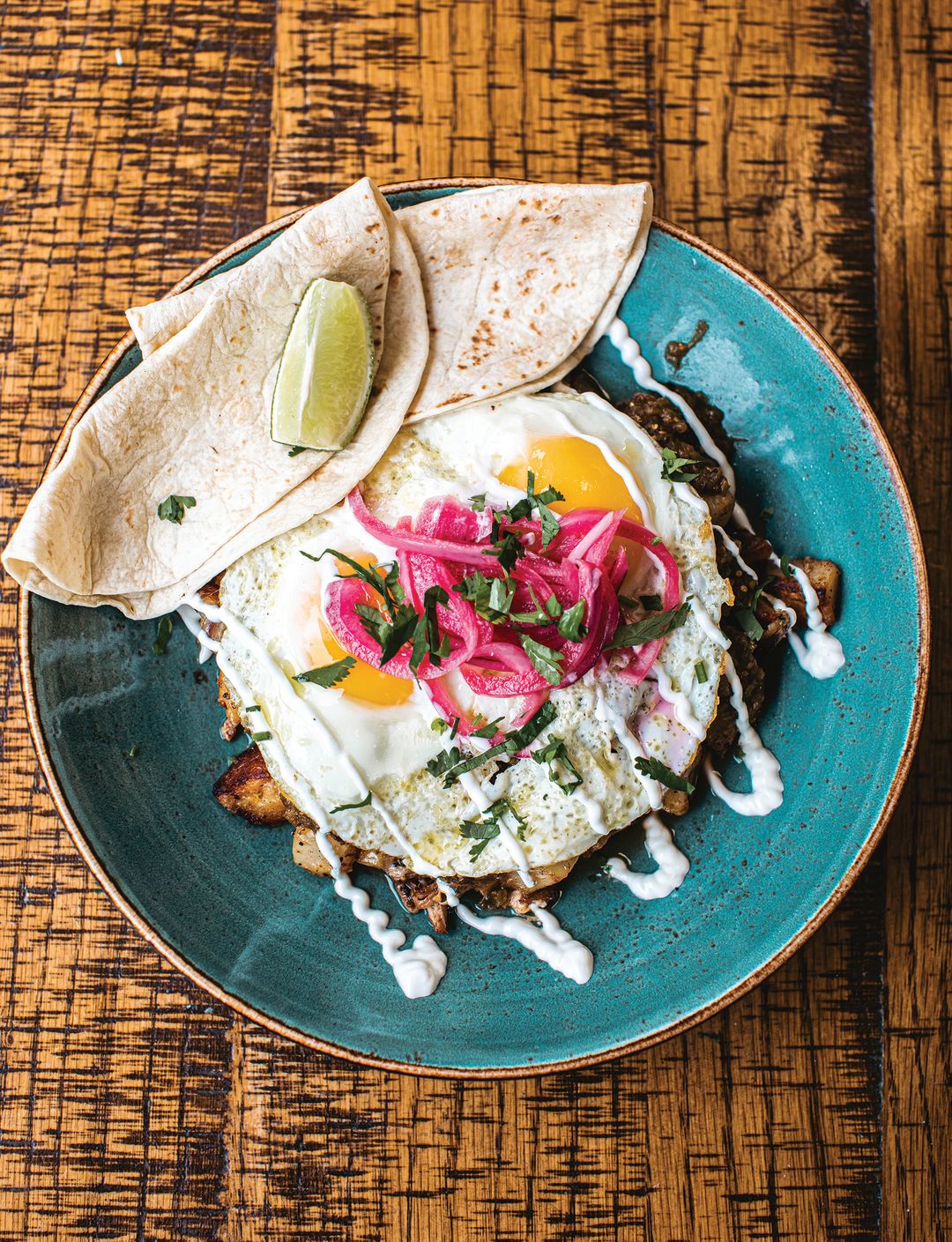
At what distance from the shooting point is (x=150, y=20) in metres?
3.29

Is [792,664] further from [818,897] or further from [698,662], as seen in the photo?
[818,897]

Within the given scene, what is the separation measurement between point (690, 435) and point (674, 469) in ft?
0.91

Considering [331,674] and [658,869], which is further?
[658,869]

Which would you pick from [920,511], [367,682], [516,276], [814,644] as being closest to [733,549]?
[814,644]

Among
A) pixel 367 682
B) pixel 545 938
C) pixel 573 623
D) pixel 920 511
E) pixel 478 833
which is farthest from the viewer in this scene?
pixel 920 511

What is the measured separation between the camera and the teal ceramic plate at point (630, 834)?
105 inches

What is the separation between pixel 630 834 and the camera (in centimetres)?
293

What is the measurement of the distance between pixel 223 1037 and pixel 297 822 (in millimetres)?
802

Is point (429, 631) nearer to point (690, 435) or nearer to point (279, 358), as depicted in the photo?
point (279, 358)

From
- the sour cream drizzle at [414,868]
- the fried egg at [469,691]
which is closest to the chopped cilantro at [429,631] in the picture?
the fried egg at [469,691]

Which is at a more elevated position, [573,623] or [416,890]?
[573,623]

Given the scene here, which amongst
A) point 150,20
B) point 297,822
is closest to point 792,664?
point 297,822

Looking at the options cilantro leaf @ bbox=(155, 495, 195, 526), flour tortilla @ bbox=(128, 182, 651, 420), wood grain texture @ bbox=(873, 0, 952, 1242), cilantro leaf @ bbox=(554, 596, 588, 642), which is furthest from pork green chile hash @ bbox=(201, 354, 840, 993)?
wood grain texture @ bbox=(873, 0, 952, 1242)

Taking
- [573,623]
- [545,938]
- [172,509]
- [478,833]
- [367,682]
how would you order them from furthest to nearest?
1. [545,938]
2. [172,509]
3. [478,833]
4. [367,682]
5. [573,623]
